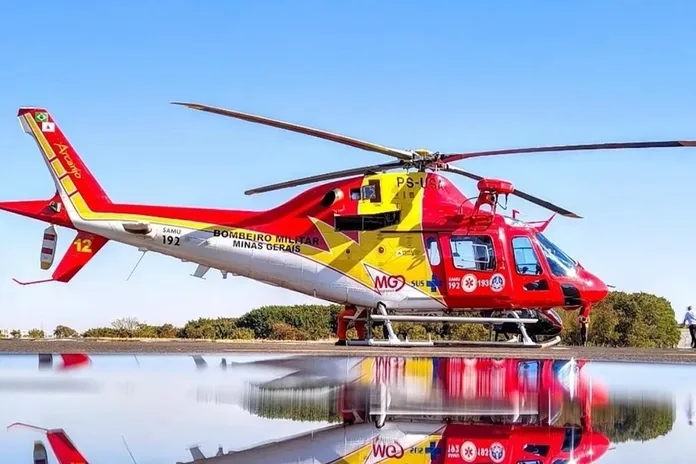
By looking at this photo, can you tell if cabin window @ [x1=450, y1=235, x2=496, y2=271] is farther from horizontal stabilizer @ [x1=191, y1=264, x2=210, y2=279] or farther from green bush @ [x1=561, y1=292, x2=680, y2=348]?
green bush @ [x1=561, y1=292, x2=680, y2=348]

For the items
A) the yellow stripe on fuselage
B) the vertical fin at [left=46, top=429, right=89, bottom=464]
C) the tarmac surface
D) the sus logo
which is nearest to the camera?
the vertical fin at [left=46, top=429, right=89, bottom=464]

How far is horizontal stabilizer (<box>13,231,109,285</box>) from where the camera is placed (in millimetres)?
17906

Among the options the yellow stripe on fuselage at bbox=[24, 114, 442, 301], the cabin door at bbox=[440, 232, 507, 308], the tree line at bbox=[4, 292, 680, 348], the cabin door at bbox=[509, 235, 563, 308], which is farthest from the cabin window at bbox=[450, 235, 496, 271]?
the tree line at bbox=[4, 292, 680, 348]

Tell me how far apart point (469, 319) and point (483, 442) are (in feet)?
46.3

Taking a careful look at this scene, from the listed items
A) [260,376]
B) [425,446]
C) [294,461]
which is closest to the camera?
[294,461]

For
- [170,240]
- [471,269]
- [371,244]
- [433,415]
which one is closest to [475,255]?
[471,269]

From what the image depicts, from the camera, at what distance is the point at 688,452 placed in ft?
13.7

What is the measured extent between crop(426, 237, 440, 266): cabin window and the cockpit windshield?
8.23ft

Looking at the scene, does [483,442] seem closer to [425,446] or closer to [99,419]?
[425,446]

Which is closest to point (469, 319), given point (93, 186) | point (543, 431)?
point (93, 186)

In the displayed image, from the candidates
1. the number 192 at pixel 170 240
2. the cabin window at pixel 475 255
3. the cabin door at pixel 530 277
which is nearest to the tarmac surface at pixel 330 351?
the cabin door at pixel 530 277

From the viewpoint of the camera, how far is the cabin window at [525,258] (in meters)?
18.4

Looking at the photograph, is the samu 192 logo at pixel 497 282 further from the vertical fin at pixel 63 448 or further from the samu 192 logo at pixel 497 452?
the vertical fin at pixel 63 448

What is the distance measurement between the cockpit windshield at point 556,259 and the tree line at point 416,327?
36.6 ft
